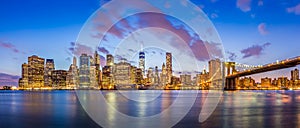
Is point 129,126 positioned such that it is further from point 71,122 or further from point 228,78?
point 228,78

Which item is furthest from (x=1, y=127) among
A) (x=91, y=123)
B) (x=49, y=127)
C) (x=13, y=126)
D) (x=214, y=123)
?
(x=214, y=123)

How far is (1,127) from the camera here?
51.2 ft

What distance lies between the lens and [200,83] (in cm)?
11381

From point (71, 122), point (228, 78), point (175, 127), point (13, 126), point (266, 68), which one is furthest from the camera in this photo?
point (228, 78)

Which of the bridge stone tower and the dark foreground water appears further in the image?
the bridge stone tower

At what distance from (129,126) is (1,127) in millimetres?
6226

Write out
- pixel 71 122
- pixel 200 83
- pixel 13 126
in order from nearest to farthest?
pixel 13 126
pixel 71 122
pixel 200 83

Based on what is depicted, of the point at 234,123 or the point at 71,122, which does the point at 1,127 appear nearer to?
the point at 71,122

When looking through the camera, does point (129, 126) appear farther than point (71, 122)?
No

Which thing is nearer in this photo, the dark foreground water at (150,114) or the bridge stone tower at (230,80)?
the dark foreground water at (150,114)

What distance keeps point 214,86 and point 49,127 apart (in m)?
88.7

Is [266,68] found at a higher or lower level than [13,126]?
higher

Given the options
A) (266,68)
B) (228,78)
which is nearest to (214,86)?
(228,78)

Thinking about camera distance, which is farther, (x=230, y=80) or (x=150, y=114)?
(x=230, y=80)
